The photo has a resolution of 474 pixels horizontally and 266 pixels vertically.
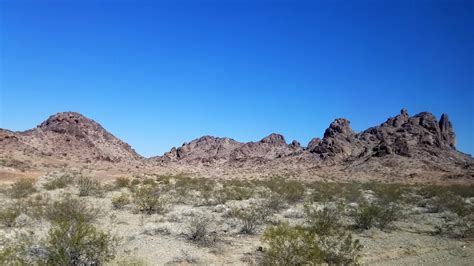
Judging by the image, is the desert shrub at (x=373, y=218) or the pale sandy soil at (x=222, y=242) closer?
the pale sandy soil at (x=222, y=242)

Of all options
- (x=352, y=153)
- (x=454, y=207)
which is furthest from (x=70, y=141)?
(x=454, y=207)

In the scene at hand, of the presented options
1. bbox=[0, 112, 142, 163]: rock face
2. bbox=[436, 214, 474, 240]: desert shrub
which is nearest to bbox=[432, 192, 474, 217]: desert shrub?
bbox=[436, 214, 474, 240]: desert shrub

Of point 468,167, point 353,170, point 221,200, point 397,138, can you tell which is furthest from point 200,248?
point 397,138

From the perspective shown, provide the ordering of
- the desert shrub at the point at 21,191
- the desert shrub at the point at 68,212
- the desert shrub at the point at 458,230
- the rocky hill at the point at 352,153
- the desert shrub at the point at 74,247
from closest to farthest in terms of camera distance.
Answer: the desert shrub at the point at 74,247
the desert shrub at the point at 68,212
the desert shrub at the point at 458,230
the desert shrub at the point at 21,191
the rocky hill at the point at 352,153

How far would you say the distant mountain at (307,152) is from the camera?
64.4 metres

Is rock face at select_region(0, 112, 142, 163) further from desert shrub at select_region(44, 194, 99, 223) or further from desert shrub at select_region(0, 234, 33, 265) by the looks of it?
desert shrub at select_region(0, 234, 33, 265)

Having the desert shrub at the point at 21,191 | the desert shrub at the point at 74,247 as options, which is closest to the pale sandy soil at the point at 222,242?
the desert shrub at the point at 74,247

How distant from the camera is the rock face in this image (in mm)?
63006

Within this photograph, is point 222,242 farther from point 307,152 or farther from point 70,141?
point 307,152

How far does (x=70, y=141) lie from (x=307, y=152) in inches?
1808

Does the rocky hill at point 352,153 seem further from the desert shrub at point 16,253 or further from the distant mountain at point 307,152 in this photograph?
the desert shrub at point 16,253

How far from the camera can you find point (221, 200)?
77.7ft

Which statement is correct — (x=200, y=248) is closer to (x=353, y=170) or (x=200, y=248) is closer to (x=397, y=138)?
(x=353, y=170)

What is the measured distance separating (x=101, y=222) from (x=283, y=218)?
7.52 meters
